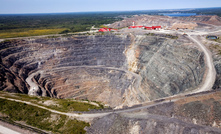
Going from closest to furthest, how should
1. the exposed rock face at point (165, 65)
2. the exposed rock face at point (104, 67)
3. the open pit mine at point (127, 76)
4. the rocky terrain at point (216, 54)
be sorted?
1. the open pit mine at point (127, 76)
2. the rocky terrain at point (216, 54)
3. the exposed rock face at point (165, 65)
4. the exposed rock face at point (104, 67)

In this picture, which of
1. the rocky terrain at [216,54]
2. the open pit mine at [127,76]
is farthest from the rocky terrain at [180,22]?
the rocky terrain at [216,54]

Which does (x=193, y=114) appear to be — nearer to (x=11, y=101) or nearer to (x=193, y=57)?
A: (x=193, y=57)

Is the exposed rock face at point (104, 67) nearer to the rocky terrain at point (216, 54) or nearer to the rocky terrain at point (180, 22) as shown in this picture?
the rocky terrain at point (216, 54)

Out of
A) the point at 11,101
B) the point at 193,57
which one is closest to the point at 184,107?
the point at 193,57

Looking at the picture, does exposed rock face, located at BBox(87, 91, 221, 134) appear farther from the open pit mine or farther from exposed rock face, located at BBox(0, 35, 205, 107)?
exposed rock face, located at BBox(0, 35, 205, 107)

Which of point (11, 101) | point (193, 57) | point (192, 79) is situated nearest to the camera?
point (11, 101)

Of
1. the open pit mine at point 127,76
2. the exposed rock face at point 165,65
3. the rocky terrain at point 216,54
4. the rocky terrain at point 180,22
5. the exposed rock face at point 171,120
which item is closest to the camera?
the exposed rock face at point 171,120

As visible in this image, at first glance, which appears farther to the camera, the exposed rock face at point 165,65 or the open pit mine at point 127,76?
the exposed rock face at point 165,65

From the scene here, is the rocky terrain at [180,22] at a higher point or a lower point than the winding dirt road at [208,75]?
higher

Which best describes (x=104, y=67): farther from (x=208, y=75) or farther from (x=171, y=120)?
(x=171, y=120)
